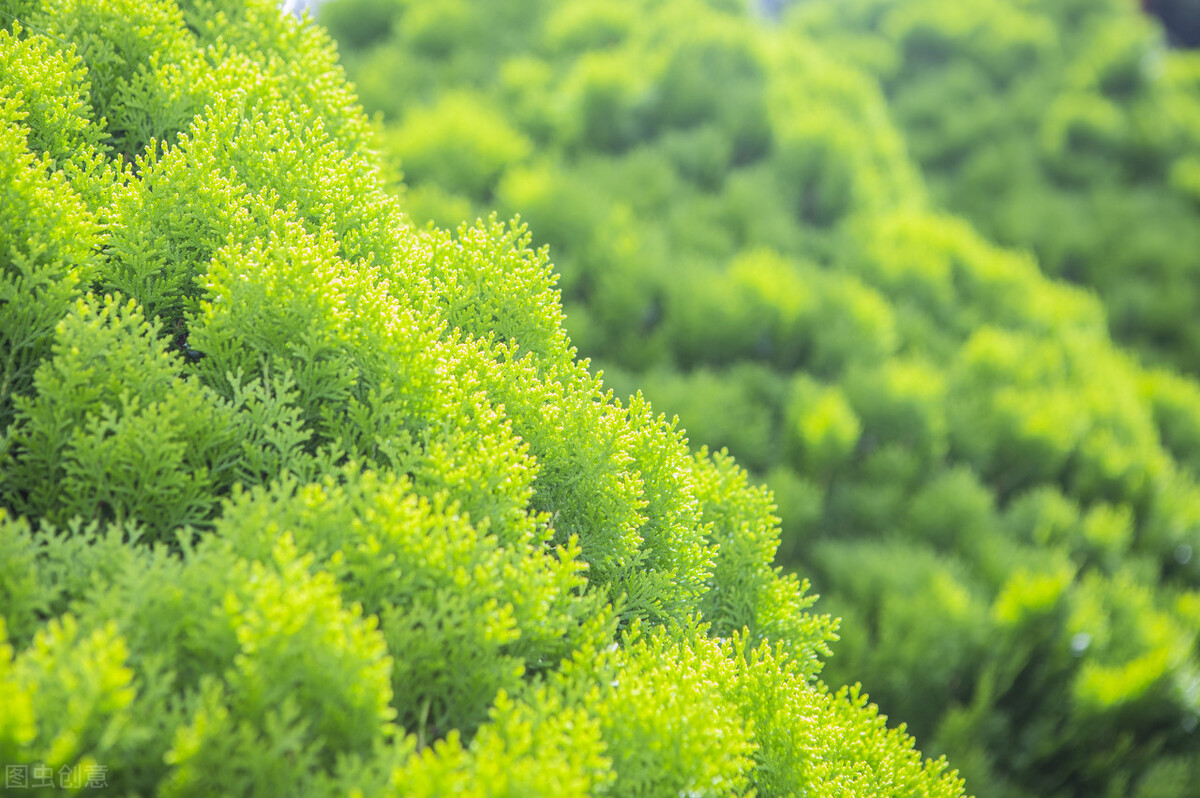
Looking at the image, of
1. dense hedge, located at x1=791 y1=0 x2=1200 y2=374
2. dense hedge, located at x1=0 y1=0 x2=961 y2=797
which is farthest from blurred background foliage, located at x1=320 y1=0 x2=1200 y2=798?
dense hedge, located at x1=0 y1=0 x2=961 y2=797

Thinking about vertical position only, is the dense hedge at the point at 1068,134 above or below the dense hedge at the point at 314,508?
above

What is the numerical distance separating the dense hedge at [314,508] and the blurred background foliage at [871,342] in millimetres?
2997

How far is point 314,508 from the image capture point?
2.24m

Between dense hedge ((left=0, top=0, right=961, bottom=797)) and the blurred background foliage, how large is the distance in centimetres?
300

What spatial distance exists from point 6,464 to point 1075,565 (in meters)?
6.63

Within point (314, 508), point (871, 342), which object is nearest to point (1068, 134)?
point (871, 342)

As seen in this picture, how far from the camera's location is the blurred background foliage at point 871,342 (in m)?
5.60

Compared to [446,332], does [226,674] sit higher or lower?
lower

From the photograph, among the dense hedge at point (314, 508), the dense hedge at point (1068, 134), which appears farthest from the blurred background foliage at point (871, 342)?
the dense hedge at point (314, 508)

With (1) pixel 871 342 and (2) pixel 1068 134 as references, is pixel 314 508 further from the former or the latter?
(2) pixel 1068 134

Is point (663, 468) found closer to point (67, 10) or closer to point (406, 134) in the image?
point (67, 10)

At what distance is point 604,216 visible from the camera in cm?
699

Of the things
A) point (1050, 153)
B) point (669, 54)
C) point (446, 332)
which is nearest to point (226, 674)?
point (446, 332)

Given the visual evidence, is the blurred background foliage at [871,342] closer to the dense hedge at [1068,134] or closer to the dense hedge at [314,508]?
the dense hedge at [1068,134]
